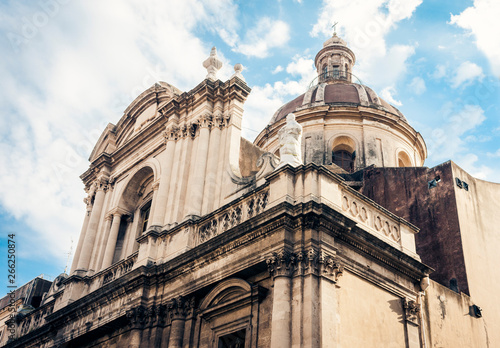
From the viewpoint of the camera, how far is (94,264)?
20.3 metres

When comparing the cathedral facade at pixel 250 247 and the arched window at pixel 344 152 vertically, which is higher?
the arched window at pixel 344 152

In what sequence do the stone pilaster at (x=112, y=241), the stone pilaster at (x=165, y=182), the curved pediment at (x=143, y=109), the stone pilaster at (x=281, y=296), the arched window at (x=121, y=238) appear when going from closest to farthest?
the stone pilaster at (x=281, y=296) → the stone pilaster at (x=165, y=182) → the stone pilaster at (x=112, y=241) → the arched window at (x=121, y=238) → the curved pediment at (x=143, y=109)

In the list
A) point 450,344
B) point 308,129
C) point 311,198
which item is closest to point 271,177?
point 311,198

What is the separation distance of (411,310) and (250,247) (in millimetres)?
4209

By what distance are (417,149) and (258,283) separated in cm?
1720

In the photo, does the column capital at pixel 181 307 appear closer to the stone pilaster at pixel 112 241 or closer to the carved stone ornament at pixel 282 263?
the carved stone ornament at pixel 282 263

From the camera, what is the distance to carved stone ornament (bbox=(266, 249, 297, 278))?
12.1 meters

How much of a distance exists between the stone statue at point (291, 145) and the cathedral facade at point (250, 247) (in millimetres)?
35

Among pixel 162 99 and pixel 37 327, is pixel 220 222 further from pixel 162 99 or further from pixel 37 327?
pixel 37 327

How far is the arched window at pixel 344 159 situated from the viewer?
86.7ft

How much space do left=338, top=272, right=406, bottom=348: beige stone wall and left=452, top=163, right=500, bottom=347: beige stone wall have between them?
11.8 feet

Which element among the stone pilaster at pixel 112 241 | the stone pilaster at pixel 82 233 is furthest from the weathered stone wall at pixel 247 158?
the stone pilaster at pixel 82 233

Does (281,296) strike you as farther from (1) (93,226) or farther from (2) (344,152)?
(2) (344,152)

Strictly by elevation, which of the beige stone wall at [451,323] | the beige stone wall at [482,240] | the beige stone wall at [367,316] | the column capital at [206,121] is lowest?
the beige stone wall at [367,316]
